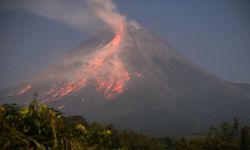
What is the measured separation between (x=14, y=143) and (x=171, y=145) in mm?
64433

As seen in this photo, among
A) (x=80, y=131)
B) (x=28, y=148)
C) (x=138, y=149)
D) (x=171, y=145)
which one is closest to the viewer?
(x=28, y=148)

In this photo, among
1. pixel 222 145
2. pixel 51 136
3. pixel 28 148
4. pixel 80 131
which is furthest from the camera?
pixel 222 145

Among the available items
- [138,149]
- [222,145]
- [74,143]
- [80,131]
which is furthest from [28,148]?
[138,149]

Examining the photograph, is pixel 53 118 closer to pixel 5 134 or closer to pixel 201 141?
pixel 5 134

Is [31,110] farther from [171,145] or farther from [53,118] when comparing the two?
[171,145]

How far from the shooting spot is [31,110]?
4.73 metres

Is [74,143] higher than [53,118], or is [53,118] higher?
[53,118]

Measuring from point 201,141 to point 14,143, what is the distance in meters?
46.7

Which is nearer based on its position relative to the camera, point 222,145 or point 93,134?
point 93,134

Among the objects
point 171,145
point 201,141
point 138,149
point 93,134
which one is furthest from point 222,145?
point 93,134

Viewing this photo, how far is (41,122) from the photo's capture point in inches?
183

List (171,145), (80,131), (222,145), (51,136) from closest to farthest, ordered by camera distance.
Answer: (51,136) < (80,131) < (222,145) < (171,145)

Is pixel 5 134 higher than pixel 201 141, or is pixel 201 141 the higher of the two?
pixel 201 141

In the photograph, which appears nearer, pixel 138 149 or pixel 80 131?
pixel 80 131
